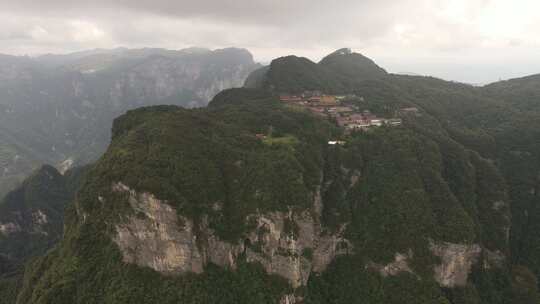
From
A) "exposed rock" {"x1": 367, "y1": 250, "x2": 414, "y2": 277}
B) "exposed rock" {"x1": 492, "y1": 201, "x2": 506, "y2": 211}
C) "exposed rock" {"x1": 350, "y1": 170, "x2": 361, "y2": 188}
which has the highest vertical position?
"exposed rock" {"x1": 350, "y1": 170, "x2": 361, "y2": 188}

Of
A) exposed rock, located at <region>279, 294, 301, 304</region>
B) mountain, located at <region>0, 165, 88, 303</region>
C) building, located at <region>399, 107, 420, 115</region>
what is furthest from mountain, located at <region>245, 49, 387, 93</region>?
mountain, located at <region>0, 165, 88, 303</region>

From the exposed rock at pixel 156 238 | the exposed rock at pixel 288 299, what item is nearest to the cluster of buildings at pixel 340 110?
the exposed rock at pixel 288 299

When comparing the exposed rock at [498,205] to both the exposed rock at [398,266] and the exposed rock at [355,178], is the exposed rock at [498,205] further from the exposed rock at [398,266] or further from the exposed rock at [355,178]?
the exposed rock at [355,178]

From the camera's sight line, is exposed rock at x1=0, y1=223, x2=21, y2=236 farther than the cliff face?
Yes

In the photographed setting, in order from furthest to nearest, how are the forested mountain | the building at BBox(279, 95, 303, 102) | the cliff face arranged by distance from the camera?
the building at BBox(279, 95, 303, 102)
the forested mountain
the cliff face

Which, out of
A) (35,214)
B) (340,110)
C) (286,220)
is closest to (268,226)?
(286,220)

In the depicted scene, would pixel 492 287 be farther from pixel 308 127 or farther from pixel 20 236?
pixel 20 236

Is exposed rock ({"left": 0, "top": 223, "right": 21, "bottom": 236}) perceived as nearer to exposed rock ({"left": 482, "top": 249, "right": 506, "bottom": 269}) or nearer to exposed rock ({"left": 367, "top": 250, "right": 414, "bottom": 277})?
exposed rock ({"left": 367, "top": 250, "right": 414, "bottom": 277})
